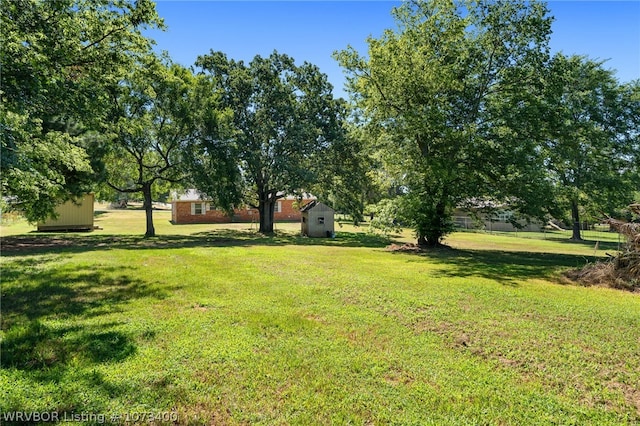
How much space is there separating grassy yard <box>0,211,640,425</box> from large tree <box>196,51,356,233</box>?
55.0ft

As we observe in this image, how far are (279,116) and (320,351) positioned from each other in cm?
2183

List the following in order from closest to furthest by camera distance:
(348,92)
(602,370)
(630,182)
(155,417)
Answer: (155,417), (602,370), (348,92), (630,182)

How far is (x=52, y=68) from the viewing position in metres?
7.73

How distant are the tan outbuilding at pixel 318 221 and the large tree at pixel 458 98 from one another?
29.9ft

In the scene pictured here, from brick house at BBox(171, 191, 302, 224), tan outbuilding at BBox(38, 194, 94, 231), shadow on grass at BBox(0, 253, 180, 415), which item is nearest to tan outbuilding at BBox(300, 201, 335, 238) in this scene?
brick house at BBox(171, 191, 302, 224)

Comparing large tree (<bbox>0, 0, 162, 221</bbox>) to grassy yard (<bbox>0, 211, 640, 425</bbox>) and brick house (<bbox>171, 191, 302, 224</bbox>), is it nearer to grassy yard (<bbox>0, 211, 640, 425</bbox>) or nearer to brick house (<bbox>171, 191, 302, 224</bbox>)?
grassy yard (<bbox>0, 211, 640, 425</bbox>)

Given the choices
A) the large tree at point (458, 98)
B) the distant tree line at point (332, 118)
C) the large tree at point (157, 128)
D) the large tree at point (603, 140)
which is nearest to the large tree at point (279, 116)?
the distant tree line at point (332, 118)

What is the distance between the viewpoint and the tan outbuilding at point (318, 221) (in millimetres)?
23969

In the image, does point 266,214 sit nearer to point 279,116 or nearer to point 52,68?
point 279,116

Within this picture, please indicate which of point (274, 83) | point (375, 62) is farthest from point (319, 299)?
point (274, 83)

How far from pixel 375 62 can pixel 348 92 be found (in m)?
2.89

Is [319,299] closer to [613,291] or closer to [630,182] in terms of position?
[613,291]

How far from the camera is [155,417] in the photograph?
294cm

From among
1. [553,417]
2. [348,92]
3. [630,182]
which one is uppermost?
[348,92]
